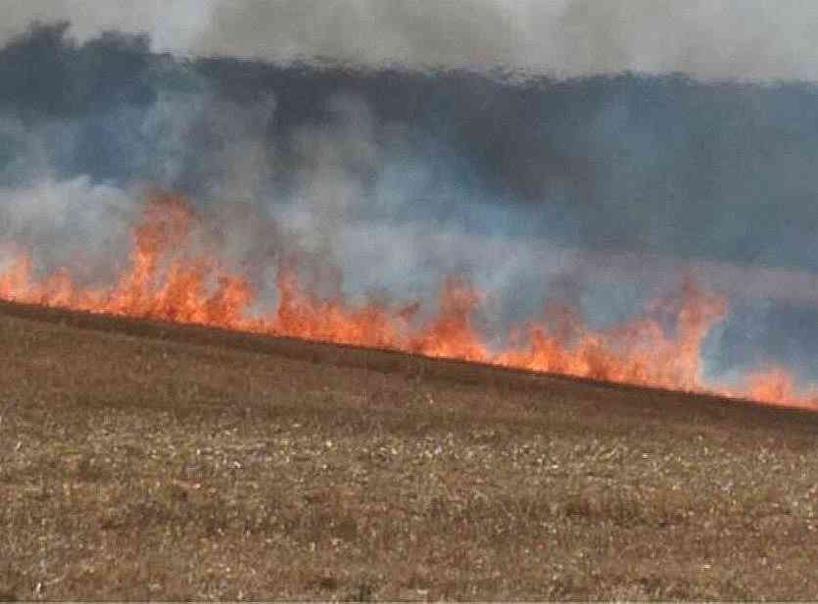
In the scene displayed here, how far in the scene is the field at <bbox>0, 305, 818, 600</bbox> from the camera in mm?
20484

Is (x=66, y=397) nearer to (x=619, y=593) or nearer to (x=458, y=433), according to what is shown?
(x=458, y=433)

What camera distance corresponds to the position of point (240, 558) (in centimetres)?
2159

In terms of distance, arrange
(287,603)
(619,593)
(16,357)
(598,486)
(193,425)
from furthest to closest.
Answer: (16,357), (193,425), (598,486), (619,593), (287,603)

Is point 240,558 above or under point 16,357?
under

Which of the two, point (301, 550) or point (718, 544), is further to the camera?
point (718, 544)

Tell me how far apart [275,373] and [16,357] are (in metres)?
13.1

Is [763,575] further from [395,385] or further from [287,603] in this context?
[395,385]

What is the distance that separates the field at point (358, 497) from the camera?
20.5m

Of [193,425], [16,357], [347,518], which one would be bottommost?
[347,518]

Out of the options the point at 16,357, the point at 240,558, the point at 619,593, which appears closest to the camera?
the point at 619,593

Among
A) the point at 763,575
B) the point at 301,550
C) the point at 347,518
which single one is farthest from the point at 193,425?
the point at 763,575

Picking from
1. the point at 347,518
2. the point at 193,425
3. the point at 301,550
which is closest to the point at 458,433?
the point at 193,425

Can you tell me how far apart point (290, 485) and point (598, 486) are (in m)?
7.17

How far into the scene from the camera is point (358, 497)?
28.3 meters
